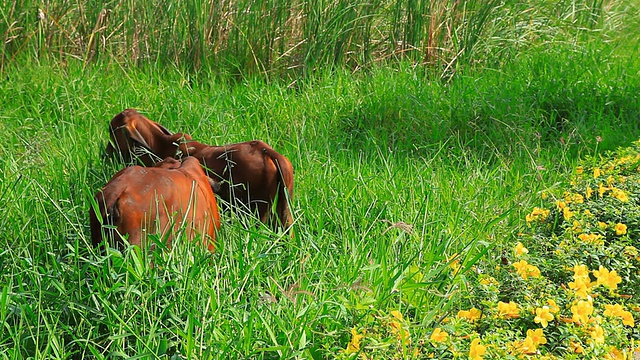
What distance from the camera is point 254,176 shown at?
2953mm

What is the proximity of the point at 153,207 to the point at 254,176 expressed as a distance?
57 centimetres

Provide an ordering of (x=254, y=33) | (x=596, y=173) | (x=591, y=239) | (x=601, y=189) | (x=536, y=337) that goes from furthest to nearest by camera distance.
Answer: (x=254, y=33) → (x=596, y=173) → (x=601, y=189) → (x=591, y=239) → (x=536, y=337)

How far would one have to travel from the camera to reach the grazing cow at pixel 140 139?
324 centimetres

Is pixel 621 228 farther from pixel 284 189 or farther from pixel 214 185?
pixel 214 185

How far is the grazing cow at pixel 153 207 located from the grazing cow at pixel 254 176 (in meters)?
0.29

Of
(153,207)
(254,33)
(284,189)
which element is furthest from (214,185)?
(254,33)

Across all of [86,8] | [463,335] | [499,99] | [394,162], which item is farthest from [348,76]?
[463,335]

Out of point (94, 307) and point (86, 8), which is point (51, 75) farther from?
point (94, 307)

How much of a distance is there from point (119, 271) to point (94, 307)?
0.13 metres

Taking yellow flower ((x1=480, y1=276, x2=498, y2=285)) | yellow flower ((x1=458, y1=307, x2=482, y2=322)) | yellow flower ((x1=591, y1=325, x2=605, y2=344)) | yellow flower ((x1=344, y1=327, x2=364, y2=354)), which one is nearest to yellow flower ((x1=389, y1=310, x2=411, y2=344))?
yellow flower ((x1=344, y1=327, x2=364, y2=354))

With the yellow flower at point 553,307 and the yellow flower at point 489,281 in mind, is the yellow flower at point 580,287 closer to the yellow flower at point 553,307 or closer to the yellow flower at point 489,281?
the yellow flower at point 553,307

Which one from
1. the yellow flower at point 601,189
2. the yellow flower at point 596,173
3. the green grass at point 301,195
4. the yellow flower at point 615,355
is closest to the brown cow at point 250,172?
the green grass at point 301,195

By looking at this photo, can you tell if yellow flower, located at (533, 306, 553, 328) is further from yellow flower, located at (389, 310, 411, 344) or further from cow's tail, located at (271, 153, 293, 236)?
cow's tail, located at (271, 153, 293, 236)

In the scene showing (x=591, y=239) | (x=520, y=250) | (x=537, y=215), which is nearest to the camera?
(x=520, y=250)
